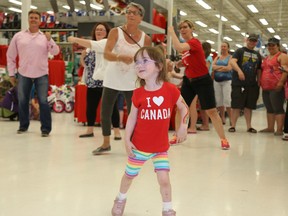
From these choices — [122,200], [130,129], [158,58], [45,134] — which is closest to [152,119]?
[130,129]

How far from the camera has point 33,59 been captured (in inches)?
175

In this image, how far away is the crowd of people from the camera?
1.88 m

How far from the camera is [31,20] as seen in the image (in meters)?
4.45

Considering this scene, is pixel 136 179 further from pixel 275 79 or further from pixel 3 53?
pixel 3 53

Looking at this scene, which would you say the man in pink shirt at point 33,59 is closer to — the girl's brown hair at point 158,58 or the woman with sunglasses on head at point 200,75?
the woman with sunglasses on head at point 200,75

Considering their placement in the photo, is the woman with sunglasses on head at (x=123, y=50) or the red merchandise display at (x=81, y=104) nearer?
the woman with sunglasses on head at (x=123, y=50)

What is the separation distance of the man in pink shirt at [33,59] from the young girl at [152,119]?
274 cm

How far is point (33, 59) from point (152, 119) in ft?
9.71

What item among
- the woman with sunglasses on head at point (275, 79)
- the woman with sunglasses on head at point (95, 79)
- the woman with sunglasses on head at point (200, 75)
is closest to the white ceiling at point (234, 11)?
the woman with sunglasses on head at point (275, 79)

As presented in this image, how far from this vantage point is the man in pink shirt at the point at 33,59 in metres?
4.45

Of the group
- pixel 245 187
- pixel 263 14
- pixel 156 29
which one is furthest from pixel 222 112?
pixel 263 14

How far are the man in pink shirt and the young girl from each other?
2741 millimetres

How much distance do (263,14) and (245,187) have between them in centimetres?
1853

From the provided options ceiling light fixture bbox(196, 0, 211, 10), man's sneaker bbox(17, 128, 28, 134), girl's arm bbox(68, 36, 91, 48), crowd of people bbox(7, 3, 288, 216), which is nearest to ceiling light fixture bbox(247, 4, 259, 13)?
ceiling light fixture bbox(196, 0, 211, 10)
